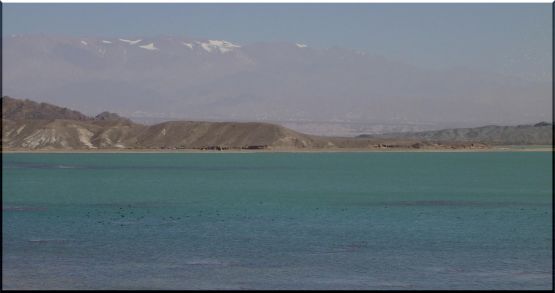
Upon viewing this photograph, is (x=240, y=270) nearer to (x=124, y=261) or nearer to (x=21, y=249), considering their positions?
(x=124, y=261)

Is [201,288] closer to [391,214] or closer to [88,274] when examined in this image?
[88,274]

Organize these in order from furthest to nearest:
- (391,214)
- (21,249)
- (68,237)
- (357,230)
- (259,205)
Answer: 1. (259,205)
2. (391,214)
3. (357,230)
4. (68,237)
5. (21,249)

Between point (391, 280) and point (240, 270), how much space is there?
14.8 feet

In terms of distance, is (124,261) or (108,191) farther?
(108,191)

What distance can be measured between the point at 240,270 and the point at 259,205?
87.9ft

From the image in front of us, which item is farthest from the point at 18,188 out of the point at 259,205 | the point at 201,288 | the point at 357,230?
the point at 201,288

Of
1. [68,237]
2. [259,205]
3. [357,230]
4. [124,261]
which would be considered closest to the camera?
[124,261]

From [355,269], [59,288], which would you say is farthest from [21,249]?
[355,269]

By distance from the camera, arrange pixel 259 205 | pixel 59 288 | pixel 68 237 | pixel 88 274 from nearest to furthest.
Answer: pixel 59 288 < pixel 88 274 < pixel 68 237 < pixel 259 205

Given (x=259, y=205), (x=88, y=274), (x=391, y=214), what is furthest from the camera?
(x=259, y=205)

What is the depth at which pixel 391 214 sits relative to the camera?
49.4 metres

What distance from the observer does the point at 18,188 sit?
74125mm

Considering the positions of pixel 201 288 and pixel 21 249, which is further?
pixel 21 249

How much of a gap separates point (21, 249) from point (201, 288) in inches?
388
